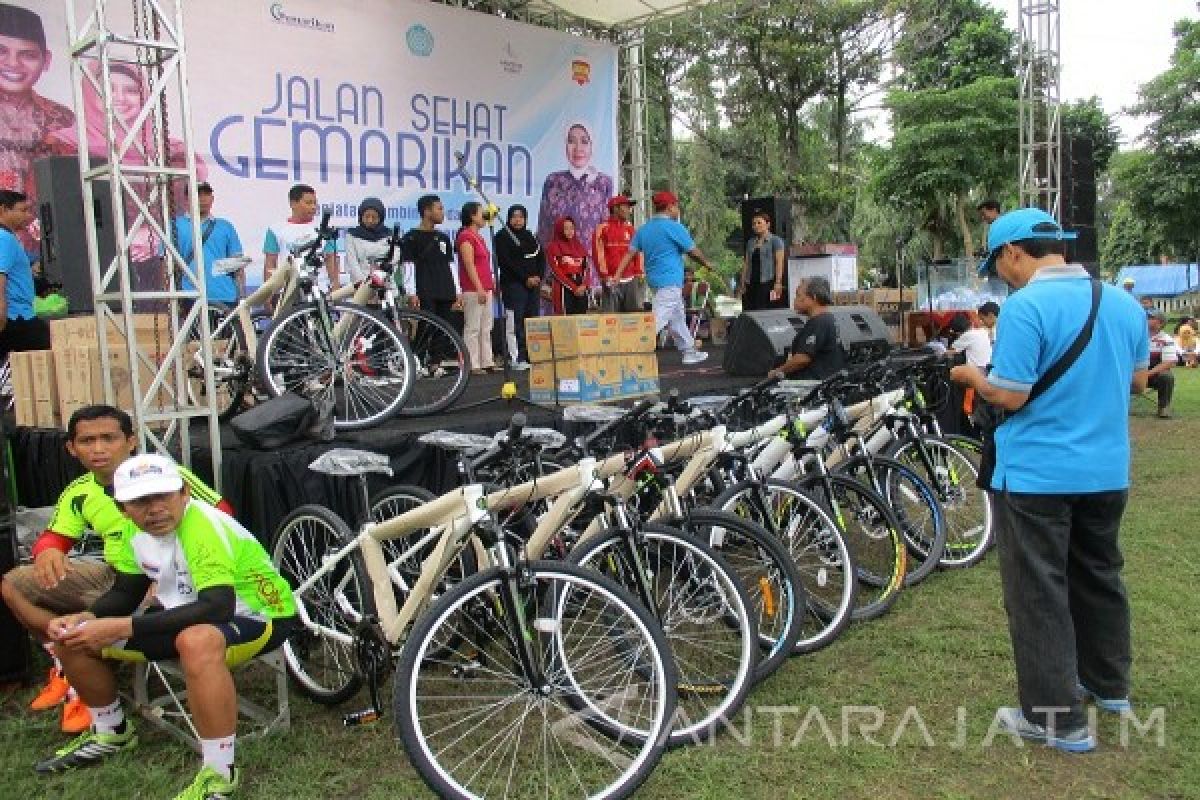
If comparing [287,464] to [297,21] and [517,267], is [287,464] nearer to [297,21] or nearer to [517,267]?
[517,267]

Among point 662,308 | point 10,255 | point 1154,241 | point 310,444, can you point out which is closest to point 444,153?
point 662,308

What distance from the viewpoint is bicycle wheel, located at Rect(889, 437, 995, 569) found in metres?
4.48

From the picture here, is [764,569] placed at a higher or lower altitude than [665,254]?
lower

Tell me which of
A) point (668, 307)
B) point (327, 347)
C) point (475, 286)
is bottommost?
point (327, 347)

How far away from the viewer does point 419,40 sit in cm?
866

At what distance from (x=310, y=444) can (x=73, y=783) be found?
1589mm

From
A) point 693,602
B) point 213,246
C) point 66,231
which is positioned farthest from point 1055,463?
point 66,231

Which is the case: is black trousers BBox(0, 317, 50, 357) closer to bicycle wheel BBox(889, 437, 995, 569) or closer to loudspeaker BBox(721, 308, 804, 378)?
loudspeaker BBox(721, 308, 804, 378)

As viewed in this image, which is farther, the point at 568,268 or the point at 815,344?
the point at 568,268

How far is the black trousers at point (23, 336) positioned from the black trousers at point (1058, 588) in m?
4.80

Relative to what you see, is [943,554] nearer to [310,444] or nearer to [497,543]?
[497,543]

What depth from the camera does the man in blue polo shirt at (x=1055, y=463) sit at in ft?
8.55

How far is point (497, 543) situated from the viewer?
2629 millimetres

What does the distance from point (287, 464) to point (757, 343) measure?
3572 millimetres
